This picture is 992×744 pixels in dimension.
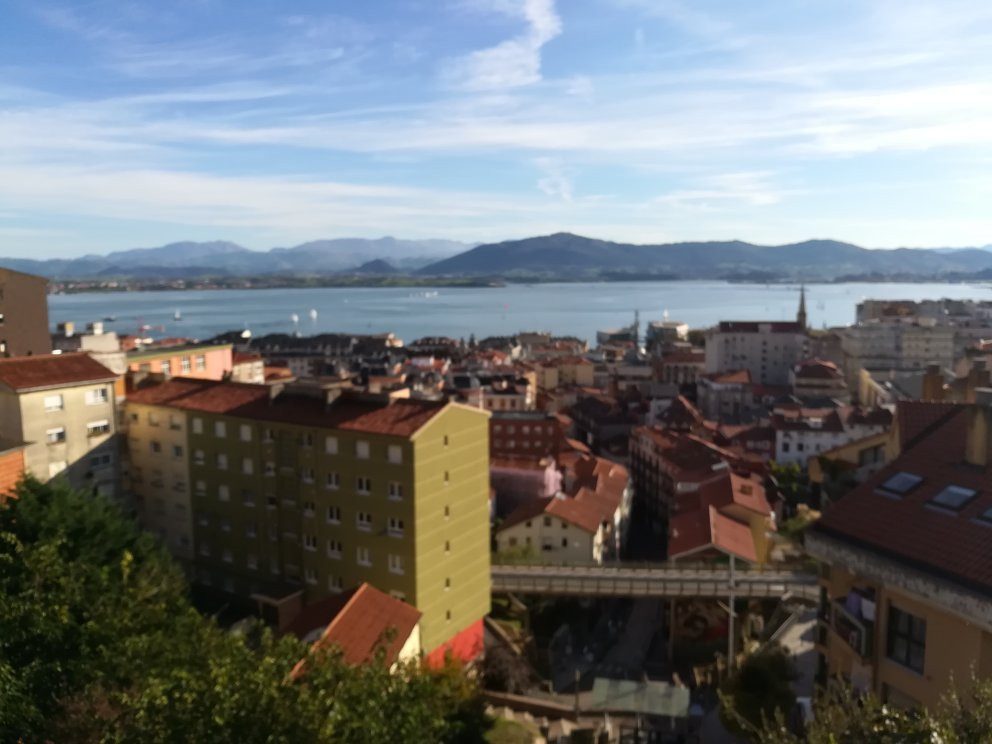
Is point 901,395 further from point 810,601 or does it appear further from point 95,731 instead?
point 95,731

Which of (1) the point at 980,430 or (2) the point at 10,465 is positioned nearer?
(1) the point at 980,430

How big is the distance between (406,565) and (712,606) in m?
9.41

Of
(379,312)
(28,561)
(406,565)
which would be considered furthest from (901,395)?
(379,312)

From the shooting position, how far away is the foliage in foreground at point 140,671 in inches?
251

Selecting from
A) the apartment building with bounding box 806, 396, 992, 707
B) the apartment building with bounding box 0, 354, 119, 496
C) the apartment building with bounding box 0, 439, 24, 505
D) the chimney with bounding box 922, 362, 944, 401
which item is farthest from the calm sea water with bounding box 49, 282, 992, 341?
the apartment building with bounding box 806, 396, 992, 707

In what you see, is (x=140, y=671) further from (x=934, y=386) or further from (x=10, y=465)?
(x=934, y=386)

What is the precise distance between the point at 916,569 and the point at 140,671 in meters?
7.57

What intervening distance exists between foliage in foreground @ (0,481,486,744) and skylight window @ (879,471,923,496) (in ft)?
15.2

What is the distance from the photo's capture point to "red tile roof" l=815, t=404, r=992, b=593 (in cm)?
623

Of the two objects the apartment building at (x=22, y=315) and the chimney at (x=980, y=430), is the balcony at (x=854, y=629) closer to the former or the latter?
the chimney at (x=980, y=430)

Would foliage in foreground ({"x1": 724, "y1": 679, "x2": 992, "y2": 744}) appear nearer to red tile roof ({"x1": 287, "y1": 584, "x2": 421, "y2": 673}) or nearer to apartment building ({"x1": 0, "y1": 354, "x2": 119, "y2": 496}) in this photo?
red tile roof ({"x1": 287, "y1": 584, "x2": 421, "y2": 673})

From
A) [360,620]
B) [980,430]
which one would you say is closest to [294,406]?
[360,620]

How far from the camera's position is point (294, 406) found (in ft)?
56.5

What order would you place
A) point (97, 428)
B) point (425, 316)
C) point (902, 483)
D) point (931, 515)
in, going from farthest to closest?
point (425, 316)
point (97, 428)
point (902, 483)
point (931, 515)
